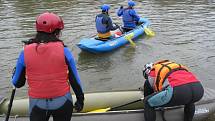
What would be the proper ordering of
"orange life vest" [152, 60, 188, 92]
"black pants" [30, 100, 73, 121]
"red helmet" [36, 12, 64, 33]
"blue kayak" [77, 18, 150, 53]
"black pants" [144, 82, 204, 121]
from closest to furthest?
"red helmet" [36, 12, 64, 33] → "black pants" [30, 100, 73, 121] → "black pants" [144, 82, 204, 121] → "orange life vest" [152, 60, 188, 92] → "blue kayak" [77, 18, 150, 53]

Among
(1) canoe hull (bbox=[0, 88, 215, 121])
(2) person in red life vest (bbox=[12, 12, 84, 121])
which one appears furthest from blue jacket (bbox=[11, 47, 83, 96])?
(1) canoe hull (bbox=[0, 88, 215, 121])

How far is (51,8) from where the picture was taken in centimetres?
2152

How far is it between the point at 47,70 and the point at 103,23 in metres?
7.89

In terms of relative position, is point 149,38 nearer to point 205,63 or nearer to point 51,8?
point 205,63

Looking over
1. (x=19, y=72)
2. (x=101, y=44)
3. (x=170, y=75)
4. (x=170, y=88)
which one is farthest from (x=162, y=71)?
(x=101, y=44)

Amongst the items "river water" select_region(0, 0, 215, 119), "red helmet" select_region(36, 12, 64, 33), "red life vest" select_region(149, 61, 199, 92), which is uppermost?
"red helmet" select_region(36, 12, 64, 33)

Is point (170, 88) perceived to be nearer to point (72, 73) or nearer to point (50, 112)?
point (72, 73)

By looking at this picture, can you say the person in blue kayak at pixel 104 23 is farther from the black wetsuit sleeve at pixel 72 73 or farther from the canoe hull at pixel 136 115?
the black wetsuit sleeve at pixel 72 73

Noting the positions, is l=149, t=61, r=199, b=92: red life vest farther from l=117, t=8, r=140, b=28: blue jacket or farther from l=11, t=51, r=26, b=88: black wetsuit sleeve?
l=117, t=8, r=140, b=28: blue jacket

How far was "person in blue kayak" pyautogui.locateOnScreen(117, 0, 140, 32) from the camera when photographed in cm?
1356

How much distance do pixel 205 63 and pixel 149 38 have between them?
352cm

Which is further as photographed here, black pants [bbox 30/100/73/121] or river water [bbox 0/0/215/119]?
river water [bbox 0/0/215/119]

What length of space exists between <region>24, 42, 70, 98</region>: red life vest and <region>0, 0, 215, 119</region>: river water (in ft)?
15.6

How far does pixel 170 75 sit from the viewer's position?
216 inches
